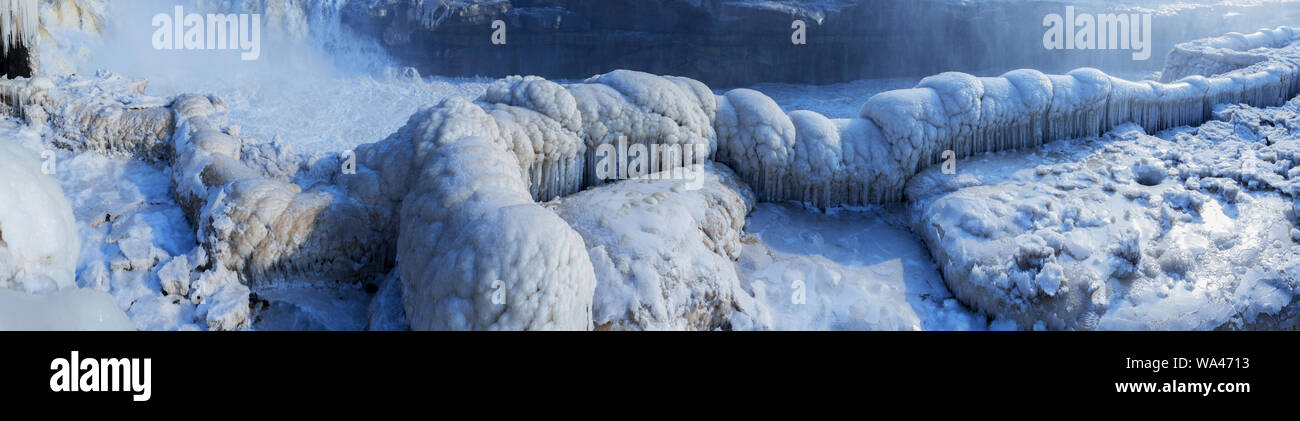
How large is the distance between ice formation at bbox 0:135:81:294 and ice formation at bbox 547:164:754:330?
2.52 meters

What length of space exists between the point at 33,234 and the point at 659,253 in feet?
10.1

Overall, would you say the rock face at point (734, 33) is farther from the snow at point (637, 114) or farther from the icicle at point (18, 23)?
the snow at point (637, 114)

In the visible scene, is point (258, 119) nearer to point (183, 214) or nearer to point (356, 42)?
point (183, 214)

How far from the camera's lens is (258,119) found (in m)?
9.52

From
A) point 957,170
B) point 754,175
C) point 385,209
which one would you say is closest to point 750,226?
point 754,175

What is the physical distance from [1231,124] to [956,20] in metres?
10.1

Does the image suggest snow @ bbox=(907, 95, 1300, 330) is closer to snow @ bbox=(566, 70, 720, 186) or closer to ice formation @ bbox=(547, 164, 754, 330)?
ice formation @ bbox=(547, 164, 754, 330)

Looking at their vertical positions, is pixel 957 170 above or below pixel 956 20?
below
